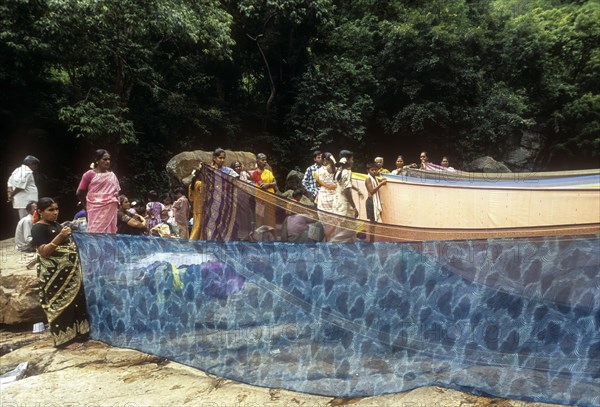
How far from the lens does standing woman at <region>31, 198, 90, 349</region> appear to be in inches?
155

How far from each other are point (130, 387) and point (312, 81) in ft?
39.9

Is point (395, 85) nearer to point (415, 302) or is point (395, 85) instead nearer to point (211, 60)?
point (211, 60)

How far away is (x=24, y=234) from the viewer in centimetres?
565

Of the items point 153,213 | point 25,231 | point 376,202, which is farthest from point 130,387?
point 153,213

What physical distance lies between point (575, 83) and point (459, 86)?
20.2ft

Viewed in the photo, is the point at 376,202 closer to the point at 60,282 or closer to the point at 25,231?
the point at 60,282

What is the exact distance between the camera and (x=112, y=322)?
3750 millimetres

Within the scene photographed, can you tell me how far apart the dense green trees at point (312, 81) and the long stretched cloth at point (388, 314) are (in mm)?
8082

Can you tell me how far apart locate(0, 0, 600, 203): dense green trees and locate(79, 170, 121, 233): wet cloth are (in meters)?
5.77

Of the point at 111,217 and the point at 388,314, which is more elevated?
the point at 111,217

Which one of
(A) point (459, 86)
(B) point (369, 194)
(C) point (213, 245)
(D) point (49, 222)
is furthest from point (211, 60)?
(C) point (213, 245)

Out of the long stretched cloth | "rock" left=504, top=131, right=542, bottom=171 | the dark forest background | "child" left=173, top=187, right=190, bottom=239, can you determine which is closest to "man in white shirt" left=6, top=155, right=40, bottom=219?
"child" left=173, top=187, right=190, bottom=239

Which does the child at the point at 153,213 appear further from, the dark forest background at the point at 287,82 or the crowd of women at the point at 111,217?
the dark forest background at the point at 287,82

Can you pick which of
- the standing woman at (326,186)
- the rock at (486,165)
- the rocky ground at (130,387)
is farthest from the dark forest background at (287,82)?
the rocky ground at (130,387)
